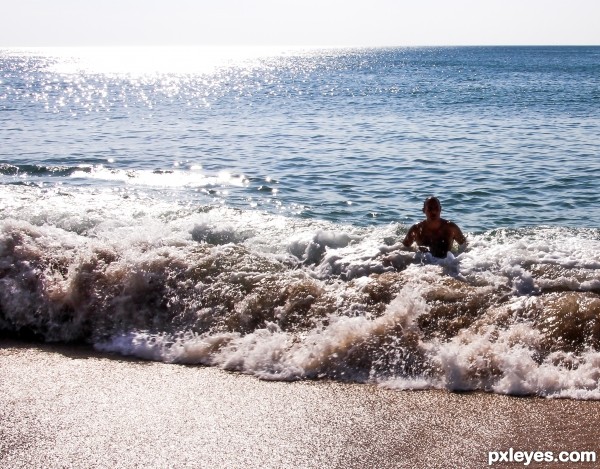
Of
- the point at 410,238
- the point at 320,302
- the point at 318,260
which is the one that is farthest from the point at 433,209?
the point at 320,302

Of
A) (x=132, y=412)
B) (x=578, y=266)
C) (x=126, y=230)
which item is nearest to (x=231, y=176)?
(x=126, y=230)

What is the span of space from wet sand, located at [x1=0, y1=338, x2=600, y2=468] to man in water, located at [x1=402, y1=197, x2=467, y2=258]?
3061 millimetres

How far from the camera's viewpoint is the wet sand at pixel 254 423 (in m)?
4.46

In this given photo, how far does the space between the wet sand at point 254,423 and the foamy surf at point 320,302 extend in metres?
0.32

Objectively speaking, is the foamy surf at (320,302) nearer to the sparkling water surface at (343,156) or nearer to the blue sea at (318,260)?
the blue sea at (318,260)

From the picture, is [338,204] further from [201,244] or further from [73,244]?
[73,244]

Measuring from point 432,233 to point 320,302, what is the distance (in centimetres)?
216

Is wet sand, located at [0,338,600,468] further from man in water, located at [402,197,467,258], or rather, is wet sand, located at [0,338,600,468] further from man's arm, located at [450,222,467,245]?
man's arm, located at [450,222,467,245]

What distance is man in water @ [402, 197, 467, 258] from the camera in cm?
813

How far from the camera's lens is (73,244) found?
8047mm

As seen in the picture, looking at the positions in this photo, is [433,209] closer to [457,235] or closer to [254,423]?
[457,235]

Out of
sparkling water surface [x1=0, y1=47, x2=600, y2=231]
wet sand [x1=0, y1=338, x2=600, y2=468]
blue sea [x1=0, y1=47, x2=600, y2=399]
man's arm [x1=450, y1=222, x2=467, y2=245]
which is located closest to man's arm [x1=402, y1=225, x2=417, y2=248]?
blue sea [x1=0, y1=47, x2=600, y2=399]

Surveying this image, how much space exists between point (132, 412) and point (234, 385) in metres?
0.92

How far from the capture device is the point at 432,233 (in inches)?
323
